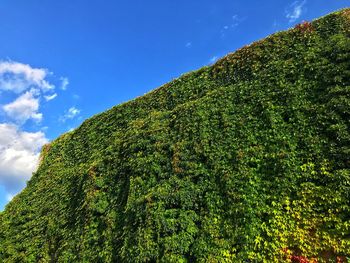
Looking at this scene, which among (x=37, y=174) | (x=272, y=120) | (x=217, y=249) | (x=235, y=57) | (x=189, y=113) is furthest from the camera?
(x=37, y=174)

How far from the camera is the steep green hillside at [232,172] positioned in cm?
1090

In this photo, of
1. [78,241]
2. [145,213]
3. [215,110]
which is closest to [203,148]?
[215,110]

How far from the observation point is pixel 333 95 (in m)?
12.1

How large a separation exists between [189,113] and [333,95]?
5561 millimetres

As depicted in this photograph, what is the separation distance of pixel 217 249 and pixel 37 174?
54.2 feet

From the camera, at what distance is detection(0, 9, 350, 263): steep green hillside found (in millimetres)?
10898

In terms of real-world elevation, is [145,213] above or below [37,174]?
below

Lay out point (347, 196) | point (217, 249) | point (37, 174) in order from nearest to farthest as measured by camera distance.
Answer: point (347, 196)
point (217, 249)
point (37, 174)

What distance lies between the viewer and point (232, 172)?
41.4ft

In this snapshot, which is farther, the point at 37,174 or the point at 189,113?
the point at 37,174

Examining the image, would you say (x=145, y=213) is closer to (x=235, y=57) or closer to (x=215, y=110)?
(x=215, y=110)

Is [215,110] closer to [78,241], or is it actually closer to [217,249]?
[217,249]

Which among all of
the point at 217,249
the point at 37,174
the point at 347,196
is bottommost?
the point at 217,249

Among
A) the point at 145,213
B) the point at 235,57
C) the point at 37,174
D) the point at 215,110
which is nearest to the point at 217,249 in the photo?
the point at 145,213
